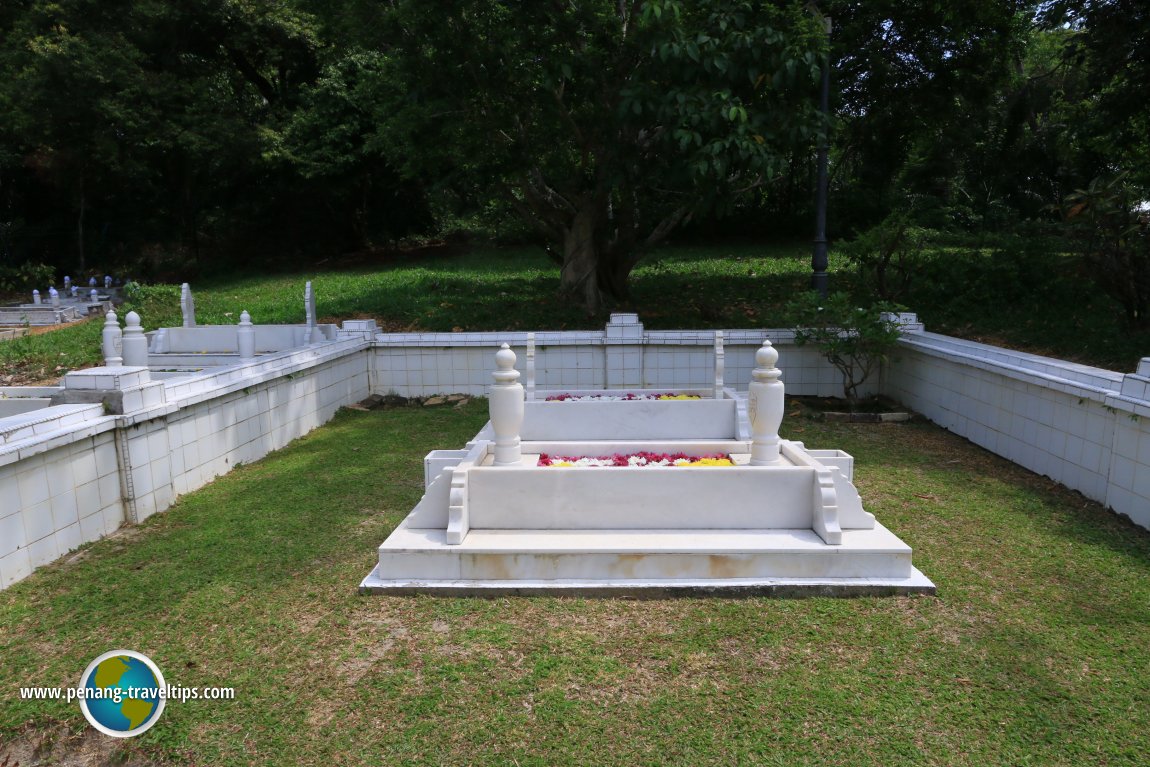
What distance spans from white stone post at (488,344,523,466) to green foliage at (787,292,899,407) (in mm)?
5081

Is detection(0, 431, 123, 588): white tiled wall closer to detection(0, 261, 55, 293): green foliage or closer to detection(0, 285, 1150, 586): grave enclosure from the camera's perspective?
detection(0, 285, 1150, 586): grave enclosure

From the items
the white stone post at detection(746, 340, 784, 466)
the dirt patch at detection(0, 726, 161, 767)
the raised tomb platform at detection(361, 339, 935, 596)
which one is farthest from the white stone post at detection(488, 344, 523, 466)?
the dirt patch at detection(0, 726, 161, 767)

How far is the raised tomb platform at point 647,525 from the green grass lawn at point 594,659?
0.17m

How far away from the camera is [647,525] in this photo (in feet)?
14.9

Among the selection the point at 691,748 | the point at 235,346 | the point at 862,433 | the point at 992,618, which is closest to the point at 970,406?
the point at 862,433

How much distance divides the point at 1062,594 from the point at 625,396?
3.90 metres

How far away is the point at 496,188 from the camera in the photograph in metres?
11.3

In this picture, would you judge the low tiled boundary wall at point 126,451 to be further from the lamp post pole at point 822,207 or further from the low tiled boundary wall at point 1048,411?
the low tiled boundary wall at point 1048,411

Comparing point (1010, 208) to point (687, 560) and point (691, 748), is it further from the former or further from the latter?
point (691, 748)

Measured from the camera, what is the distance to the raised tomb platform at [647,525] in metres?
4.12

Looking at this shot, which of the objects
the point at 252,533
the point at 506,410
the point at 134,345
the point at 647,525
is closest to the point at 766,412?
the point at 647,525

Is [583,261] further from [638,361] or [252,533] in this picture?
[252,533]

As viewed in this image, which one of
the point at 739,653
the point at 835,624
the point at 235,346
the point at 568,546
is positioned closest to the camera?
the point at 739,653

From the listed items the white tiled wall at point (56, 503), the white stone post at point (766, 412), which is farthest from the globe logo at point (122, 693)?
the white stone post at point (766, 412)
